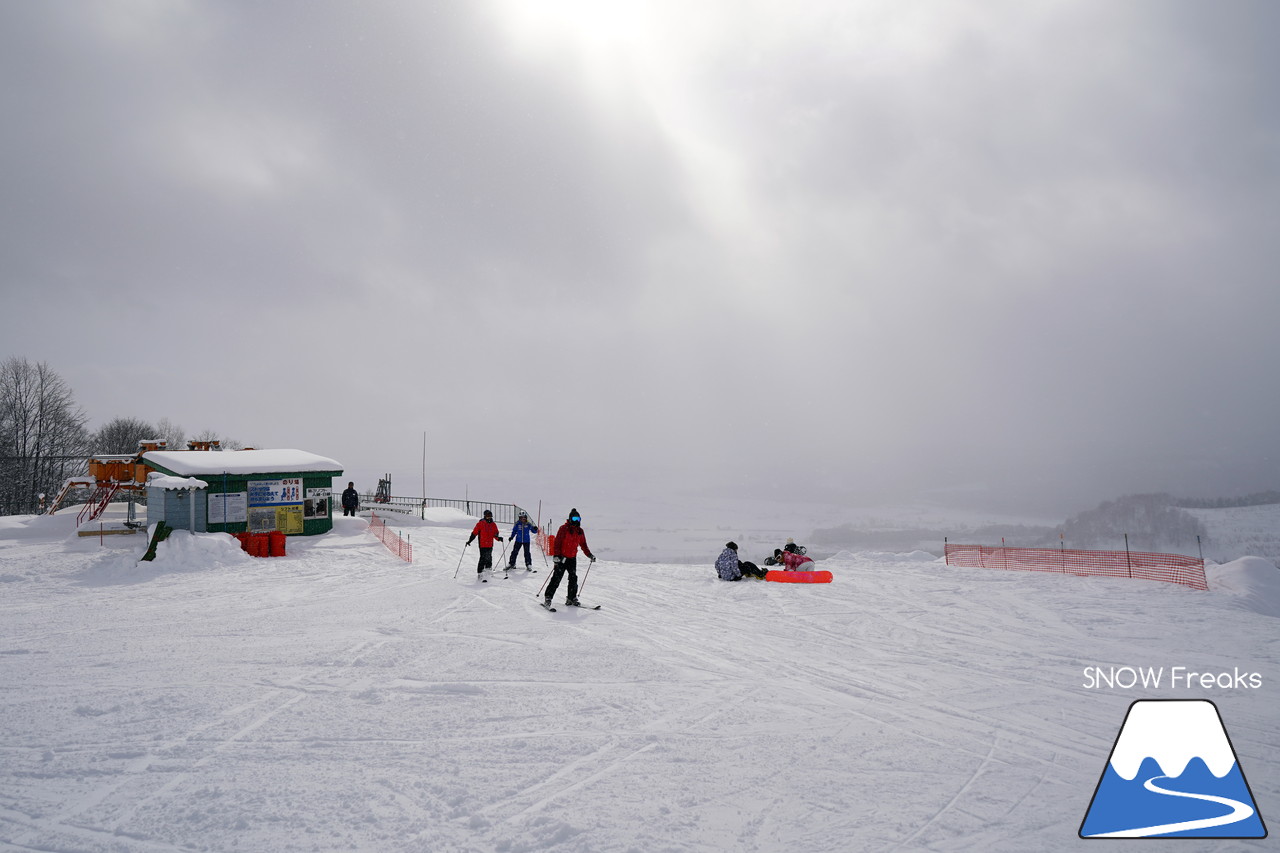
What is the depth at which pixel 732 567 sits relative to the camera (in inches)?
690

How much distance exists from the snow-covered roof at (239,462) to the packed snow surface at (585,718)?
10232 mm

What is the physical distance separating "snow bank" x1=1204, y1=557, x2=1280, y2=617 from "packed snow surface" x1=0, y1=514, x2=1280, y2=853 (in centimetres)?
22

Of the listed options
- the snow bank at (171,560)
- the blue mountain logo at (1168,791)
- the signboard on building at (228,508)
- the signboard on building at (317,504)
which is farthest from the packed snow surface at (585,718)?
the signboard on building at (317,504)

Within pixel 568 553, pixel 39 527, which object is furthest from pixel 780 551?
pixel 39 527

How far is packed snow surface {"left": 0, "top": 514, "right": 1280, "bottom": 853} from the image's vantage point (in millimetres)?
4742

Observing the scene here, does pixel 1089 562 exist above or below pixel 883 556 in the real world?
above

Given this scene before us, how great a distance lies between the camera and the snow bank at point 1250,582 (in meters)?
14.1

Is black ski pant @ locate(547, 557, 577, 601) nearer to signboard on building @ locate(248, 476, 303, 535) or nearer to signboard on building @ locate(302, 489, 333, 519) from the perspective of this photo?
signboard on building @ locate(248, 476, 303, 535)

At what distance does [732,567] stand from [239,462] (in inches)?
793

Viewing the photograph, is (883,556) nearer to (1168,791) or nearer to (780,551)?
(780,551)

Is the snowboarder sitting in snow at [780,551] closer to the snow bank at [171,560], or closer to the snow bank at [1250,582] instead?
the snow bank at [1250,582]

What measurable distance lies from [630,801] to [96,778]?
4.57m

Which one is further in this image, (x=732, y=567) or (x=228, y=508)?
(x=228, y=508)

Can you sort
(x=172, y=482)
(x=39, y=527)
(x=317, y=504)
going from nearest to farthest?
1. (x=172, y=482)
2. (x=39, y=527)
3. (x=317, y=504)
